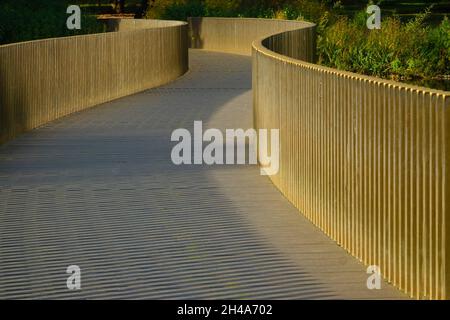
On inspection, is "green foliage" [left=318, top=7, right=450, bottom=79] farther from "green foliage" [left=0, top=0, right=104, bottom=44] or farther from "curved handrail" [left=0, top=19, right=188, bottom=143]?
"green foliage" [left=0, top=0, right=104, bottom=44]

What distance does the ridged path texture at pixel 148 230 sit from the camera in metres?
9.08

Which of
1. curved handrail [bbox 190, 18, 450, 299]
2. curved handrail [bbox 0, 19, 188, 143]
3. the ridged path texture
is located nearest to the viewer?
curved handrail [bbox 190, 18, 450, 299]

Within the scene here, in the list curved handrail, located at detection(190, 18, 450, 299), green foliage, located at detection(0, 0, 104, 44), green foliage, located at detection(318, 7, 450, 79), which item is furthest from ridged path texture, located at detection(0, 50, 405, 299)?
green foliage, located at detection(318, 7, 450, 79)

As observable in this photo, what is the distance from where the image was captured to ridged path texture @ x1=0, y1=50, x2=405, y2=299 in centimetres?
908

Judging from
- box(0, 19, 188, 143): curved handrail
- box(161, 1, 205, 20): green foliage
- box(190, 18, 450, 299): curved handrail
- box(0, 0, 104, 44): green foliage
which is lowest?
box(161, 1, 205, 20): green foliage

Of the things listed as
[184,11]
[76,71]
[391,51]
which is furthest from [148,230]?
[184,11]

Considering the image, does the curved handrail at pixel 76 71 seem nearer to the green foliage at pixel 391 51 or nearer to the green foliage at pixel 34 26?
the green foliage at pixel 34 26

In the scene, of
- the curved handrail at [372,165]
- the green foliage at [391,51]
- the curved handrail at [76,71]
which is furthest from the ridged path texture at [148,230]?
the green foliage at [391,51]

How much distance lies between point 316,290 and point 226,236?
6.94 feet

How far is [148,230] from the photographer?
439 inches

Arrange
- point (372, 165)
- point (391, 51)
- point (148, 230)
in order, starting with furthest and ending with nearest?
point (391, 51) → point (148, 230) → point (372, 165)

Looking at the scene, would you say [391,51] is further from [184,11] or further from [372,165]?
[372,165]

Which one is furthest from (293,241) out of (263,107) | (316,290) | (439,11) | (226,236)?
(439,11)
